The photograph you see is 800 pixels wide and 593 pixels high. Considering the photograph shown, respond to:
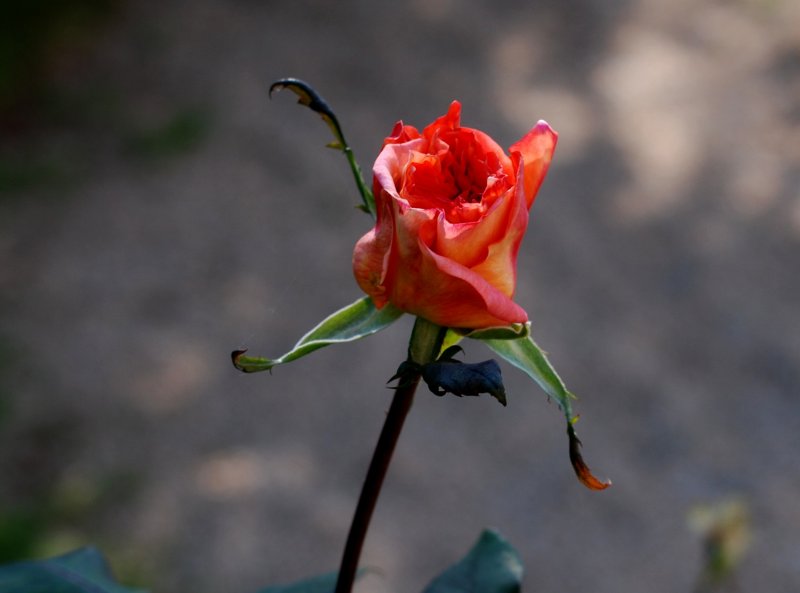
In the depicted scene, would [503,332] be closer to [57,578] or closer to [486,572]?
[486,572]

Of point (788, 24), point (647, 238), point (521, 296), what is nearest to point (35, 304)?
point (521, 296)

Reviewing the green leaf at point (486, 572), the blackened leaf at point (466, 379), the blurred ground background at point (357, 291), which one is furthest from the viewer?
the blurred ground background at point (357, 291)

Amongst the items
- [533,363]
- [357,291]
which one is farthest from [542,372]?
[357,291]

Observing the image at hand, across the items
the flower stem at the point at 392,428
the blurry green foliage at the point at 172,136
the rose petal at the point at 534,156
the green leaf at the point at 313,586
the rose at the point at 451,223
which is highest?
the blurry green foliage at the point at 172,136

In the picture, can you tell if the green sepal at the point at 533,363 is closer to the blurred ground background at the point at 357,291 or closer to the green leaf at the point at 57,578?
the green leaf at the point at 57,578

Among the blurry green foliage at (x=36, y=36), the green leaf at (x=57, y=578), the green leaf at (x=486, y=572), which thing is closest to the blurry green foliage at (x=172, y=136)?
the blurry green foliage at (x=36, y=36)

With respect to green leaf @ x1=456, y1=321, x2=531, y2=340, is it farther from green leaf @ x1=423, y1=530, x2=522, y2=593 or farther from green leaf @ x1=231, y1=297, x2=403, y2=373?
green leaf @ x1=423, y1=530, x2=522, y2=593
